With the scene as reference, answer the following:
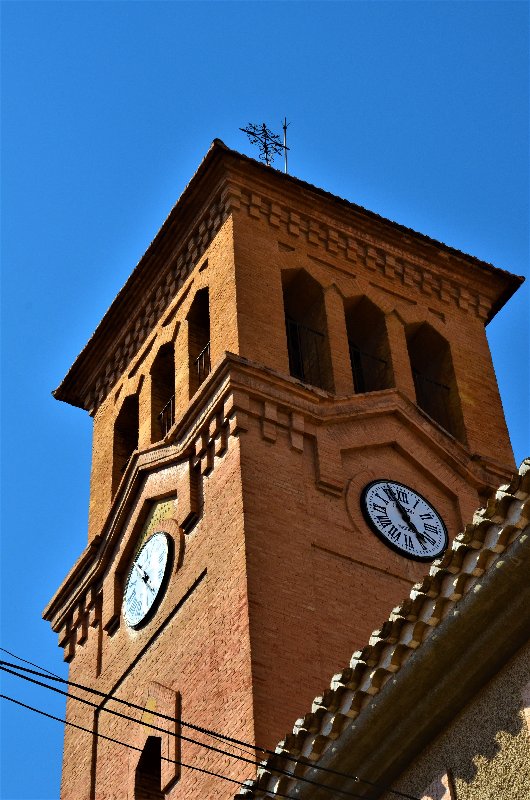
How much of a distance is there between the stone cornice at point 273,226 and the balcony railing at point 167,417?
1.35 meters

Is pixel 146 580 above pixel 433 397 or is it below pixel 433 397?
below

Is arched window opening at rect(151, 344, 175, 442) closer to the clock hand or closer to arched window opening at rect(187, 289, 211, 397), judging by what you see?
arched window opening at rect(187, 289, 211, 397)

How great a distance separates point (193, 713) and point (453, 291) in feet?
25.2

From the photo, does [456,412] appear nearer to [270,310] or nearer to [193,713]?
[270,310]

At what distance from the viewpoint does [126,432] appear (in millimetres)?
20703

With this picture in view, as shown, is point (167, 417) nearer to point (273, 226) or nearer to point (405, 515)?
point (273, 226)

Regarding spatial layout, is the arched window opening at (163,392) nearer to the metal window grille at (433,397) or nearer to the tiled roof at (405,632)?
the metal window grille at (433,397)

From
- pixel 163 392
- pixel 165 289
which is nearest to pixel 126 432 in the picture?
pixel 163 392

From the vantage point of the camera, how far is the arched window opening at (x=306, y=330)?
738 inches

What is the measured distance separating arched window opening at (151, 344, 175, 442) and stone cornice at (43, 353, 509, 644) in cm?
103

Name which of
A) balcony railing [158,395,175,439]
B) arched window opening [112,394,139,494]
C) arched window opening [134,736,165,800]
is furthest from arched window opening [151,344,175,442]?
arched window opening [134,736,165,800]

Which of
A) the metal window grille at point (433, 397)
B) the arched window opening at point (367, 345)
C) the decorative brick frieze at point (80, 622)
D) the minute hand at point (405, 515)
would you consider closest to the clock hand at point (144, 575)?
the decorative brick frieze at point (80, 622)

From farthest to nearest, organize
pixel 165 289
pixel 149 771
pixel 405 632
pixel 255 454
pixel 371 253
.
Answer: pixel 165 289, pixel 371 253, pixel 255 454, pixel 149 771, pixel 405 632

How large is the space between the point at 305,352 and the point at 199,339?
1269mm
